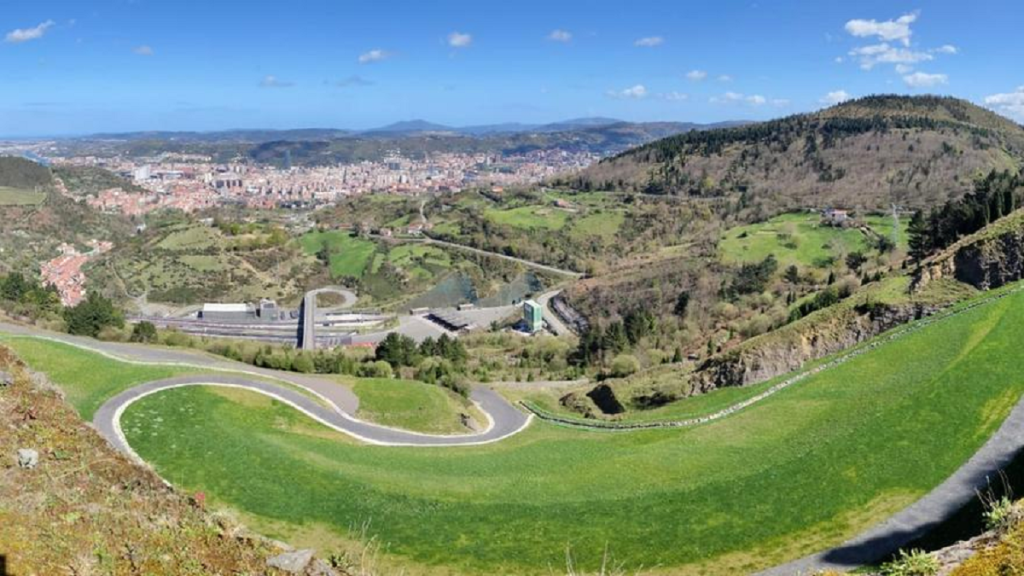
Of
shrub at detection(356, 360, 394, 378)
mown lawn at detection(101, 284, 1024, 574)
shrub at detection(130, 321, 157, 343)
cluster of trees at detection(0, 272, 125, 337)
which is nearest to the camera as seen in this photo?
mown lawn at detection(101, 284, 1024, 574)

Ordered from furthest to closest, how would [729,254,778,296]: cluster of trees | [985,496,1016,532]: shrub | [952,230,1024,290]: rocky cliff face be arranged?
[729,254,778,296]: cluster of trees < [952,230,1024,290]: rocky cliff face < [985,496,1016,532]: shrub

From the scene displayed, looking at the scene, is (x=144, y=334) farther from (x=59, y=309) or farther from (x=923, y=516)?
(x=923, y=516)

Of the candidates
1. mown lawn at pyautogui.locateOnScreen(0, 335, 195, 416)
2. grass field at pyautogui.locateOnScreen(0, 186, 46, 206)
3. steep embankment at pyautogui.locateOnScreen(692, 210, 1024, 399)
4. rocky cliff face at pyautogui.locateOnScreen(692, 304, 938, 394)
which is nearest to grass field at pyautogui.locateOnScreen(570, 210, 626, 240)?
steep embankment at pyautogui.locateOnScreen(692, 210, 1024, 399)

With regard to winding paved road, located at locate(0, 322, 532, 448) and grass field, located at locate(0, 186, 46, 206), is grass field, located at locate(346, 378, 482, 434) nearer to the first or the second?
winding paved road, located at locate(0, 322, 532, 448)

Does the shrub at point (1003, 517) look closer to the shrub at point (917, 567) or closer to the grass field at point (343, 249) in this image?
the shrub at point (917, 567)

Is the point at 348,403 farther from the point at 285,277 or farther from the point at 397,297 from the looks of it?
the point at 285,277

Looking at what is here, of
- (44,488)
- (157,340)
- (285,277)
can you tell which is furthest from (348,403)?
(285,277)

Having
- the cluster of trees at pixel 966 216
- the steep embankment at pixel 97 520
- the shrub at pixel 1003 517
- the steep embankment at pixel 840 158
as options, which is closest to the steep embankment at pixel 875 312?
the cluster of trees at pixel 966 216
